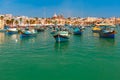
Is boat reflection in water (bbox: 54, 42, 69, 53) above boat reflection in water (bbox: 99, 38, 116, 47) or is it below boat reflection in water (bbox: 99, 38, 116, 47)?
below

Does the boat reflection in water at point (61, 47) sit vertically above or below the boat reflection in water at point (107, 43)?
below

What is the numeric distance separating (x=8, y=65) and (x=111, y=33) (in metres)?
37.0

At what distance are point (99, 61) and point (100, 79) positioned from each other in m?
7.11

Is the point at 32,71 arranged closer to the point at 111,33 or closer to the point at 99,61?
the point at 99,61

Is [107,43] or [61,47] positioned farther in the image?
[107,43]

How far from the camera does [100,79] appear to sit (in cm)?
1750

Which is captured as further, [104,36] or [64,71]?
[104,36]

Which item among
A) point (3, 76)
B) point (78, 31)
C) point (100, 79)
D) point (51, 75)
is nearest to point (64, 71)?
point (51, 75)

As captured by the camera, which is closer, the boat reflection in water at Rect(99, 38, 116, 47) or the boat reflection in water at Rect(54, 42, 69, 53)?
the boat reflection in water at Rect(54, 42, 69, 53)

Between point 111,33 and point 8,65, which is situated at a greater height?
point 111,33

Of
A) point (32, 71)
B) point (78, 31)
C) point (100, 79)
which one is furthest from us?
point (78, 31)

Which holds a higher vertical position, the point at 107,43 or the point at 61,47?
the point at 107,43

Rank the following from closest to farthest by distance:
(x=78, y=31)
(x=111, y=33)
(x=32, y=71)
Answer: (x=32, y=71)
(x=111, y=33)
(x=78, y=31)

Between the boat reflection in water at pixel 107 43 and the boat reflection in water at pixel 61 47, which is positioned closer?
the boat reflection in water at pixel 61 47
